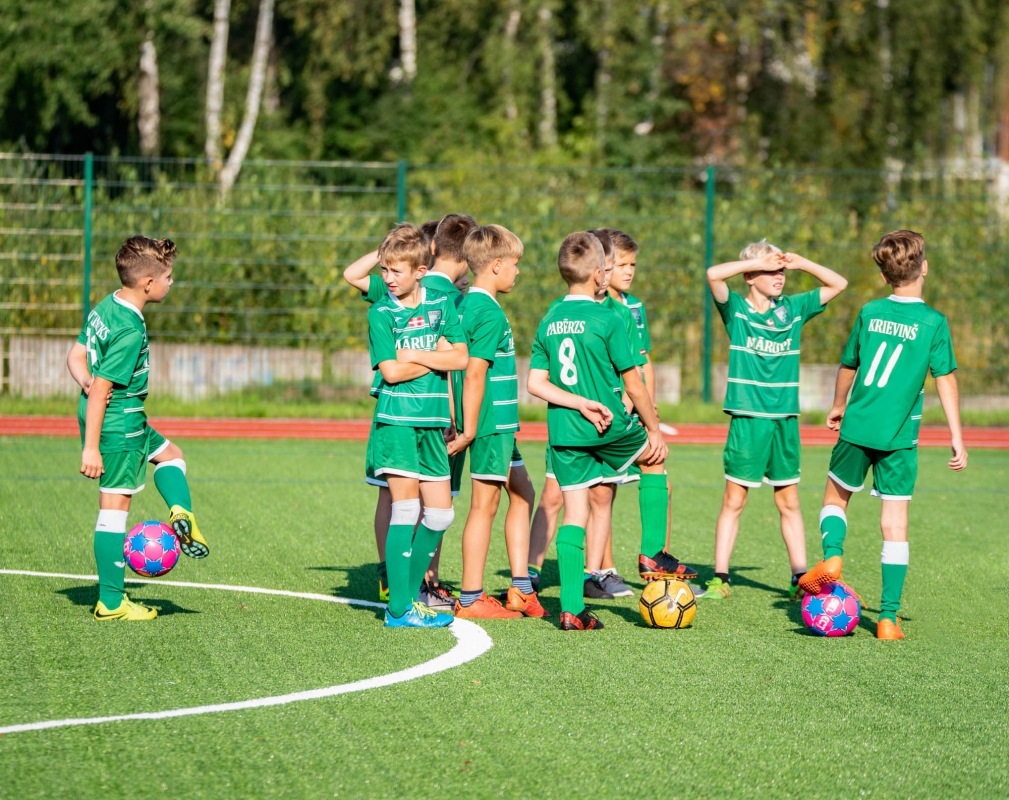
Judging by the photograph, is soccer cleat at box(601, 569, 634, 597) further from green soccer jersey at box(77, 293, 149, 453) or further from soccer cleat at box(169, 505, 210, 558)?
green soccer jersey at box(77, 293, 149, 453)

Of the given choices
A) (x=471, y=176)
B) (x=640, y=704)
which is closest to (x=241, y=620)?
(x=640, y=704)

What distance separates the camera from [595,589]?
25.0ft

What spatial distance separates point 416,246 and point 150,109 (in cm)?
2430

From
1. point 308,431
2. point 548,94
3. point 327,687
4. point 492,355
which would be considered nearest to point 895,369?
point 492,355

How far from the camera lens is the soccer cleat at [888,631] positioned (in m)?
Result: 6.54

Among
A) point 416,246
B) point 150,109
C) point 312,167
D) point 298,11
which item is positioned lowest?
point 416,246

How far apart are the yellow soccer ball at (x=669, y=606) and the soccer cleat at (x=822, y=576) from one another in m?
0.58

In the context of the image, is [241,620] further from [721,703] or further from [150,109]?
[150,109]

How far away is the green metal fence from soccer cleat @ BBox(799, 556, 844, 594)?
10.8 meters

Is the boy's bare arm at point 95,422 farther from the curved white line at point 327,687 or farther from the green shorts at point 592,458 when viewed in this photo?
the green shorts at point 592,458

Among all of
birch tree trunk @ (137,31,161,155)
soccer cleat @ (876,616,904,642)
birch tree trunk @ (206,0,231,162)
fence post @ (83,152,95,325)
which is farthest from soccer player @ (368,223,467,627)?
birch tree trunk @ (137,31,161,155)

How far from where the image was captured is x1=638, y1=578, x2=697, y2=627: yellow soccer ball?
6625 mm

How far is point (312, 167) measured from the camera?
59.5ft

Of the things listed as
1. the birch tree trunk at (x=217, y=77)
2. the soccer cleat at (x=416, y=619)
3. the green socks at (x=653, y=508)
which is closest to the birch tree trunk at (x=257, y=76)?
the birch tree trunk at (x=217, y=77)
